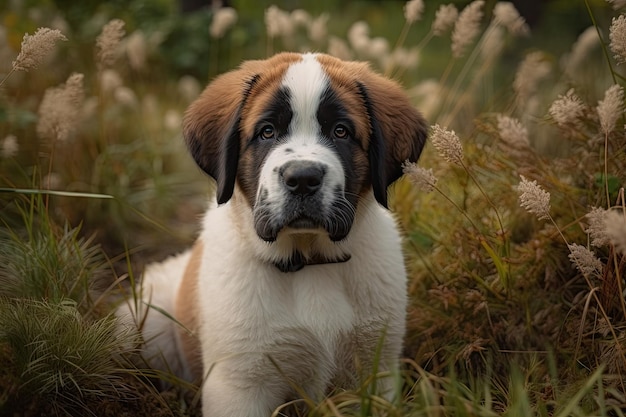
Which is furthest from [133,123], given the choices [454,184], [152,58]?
[454,184]

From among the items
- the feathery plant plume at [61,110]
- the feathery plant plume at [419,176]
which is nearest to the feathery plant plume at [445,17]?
the feathery plant plume at [419,176]

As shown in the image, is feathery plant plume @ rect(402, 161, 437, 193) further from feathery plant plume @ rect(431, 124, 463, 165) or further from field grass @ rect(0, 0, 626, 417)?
feathery plant plume @ rect(431, 124, 463, 165)

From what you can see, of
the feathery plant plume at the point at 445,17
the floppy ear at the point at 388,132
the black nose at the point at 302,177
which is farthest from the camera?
the feathery plant plume at the point at 445,17

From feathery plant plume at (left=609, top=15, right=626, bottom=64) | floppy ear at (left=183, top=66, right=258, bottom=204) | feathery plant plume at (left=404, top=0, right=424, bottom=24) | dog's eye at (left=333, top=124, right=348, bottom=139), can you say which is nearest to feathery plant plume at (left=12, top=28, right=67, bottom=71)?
floppy ear at (left=183, top=66, right=258, bottom=204)

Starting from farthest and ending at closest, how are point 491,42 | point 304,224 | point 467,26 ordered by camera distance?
point 491,42 < point 467,26 < point 304,224

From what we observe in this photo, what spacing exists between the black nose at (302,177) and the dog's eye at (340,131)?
29cm

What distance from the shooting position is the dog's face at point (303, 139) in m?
2.94

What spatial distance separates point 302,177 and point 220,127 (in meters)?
0.66

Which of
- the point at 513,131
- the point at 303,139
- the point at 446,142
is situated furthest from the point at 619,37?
the point at 303,139

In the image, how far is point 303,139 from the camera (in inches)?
120

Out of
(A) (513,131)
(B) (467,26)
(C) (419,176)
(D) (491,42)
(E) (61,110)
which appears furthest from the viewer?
(D) (491,42)

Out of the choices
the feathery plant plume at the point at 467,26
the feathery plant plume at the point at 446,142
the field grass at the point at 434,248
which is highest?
the feathery plant plume at the point at 467,26

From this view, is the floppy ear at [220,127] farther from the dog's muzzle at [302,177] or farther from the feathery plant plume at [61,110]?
the feathery plant plume at [61,110]

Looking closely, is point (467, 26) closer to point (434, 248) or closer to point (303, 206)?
point (434, 248)
